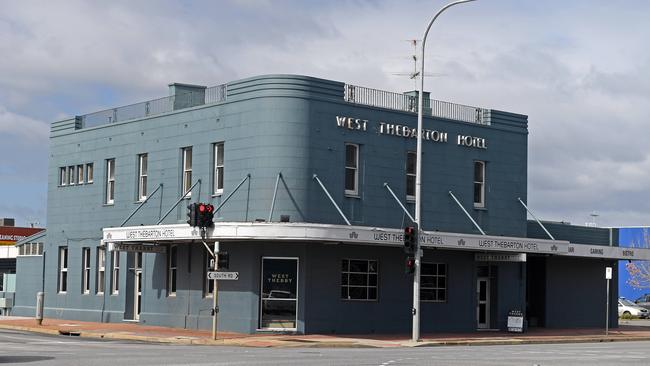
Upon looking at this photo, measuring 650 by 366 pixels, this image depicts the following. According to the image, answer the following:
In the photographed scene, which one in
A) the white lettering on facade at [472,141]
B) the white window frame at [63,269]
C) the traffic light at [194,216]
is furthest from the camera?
the white window frame at [63,269]

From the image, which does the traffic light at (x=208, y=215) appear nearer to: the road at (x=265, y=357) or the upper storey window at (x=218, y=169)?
the upper storey window at (x=218, y=169)

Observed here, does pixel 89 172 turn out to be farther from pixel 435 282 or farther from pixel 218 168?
pixel 435 282

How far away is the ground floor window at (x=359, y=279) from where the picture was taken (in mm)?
39094

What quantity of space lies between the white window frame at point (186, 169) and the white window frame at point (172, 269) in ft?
7.34

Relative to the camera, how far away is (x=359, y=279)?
39.5 meters

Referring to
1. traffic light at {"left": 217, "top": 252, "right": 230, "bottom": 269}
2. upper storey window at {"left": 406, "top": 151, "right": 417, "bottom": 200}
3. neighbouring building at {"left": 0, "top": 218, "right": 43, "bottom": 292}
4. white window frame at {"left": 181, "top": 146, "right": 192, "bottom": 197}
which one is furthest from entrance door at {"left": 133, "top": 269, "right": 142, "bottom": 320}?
neighbouring building at {"left": 0, "top": 218, "right": 43, "bottom": 292}

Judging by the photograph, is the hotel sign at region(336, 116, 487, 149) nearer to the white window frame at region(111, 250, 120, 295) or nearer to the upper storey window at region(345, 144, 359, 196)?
the upper storey window at region(345, 144, 359, 196)

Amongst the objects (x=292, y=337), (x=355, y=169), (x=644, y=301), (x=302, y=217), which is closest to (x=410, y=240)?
(x=302, y=217)

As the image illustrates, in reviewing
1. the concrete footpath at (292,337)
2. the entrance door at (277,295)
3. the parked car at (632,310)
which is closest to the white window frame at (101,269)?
the concrete footpath at (292,337)

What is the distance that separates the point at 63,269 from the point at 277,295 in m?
14.3

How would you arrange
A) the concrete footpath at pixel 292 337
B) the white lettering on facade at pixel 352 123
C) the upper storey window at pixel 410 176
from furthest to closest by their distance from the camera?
1. the upper storey window at pixel 410 176
2. the white lettering on facade at pixel 352 123
3. the concrete footpath at pixel 292 337

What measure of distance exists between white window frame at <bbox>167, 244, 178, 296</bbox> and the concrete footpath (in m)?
1.55

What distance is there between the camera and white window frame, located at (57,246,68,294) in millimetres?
48156

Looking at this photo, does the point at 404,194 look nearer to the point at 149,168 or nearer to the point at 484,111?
the point at 484,111
